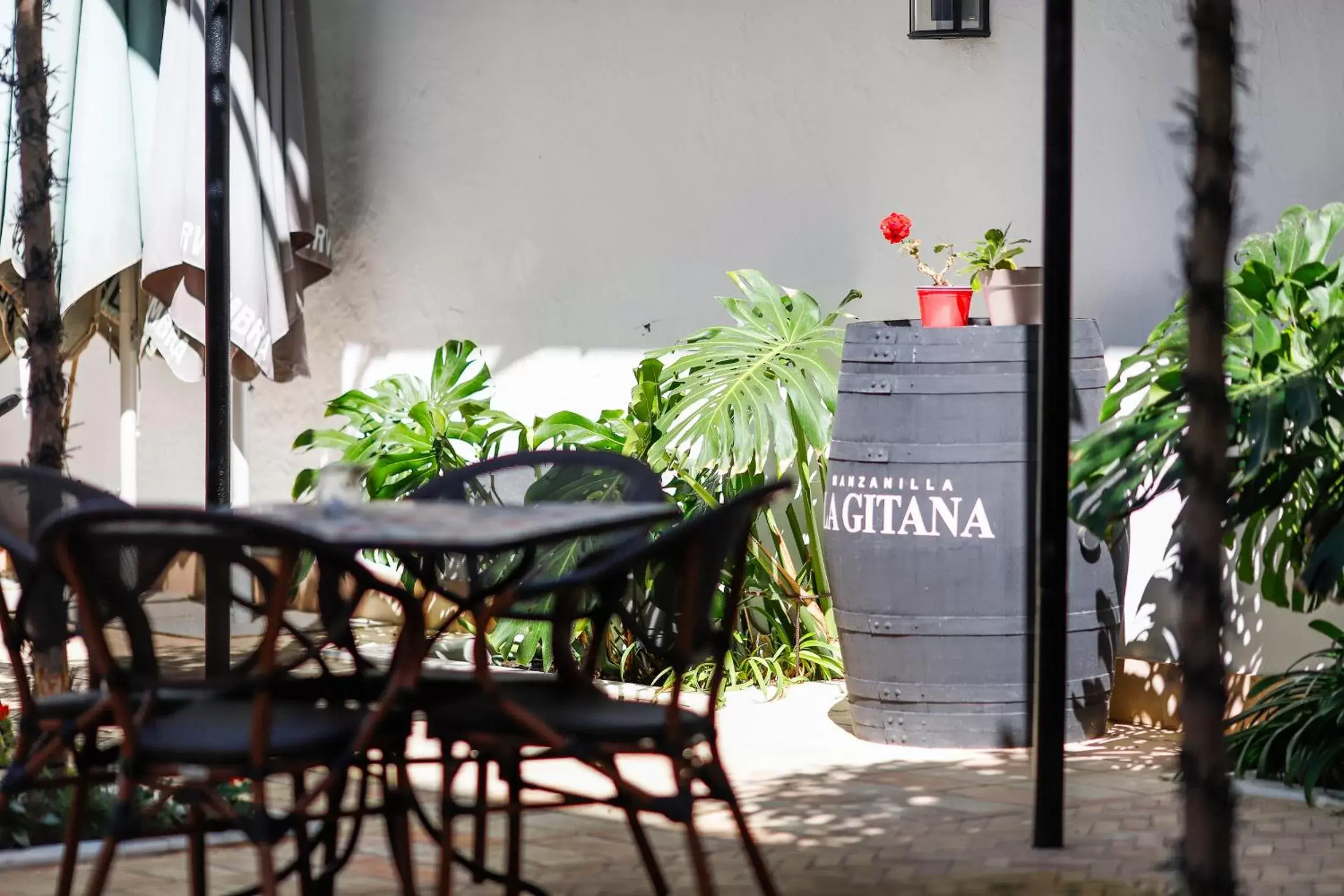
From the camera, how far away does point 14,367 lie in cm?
815

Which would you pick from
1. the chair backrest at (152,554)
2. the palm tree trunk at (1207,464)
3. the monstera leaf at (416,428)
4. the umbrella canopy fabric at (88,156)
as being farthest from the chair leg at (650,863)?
the umbrella canopy fabric at (88,156)

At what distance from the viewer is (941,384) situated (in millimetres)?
4371

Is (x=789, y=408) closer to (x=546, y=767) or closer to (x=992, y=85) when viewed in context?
(x=992, y=85)

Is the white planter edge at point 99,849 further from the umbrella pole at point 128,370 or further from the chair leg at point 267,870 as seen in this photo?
the umbrella pole at point 128,370

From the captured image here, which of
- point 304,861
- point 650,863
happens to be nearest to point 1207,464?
point 650,863

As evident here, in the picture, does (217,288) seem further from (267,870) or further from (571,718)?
(267,870)

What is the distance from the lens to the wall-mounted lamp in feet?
16.5

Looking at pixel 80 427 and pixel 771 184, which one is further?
pixel 80 427

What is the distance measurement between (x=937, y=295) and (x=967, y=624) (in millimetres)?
865

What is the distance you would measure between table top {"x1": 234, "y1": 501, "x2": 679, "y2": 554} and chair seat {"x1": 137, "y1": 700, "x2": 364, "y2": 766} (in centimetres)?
27

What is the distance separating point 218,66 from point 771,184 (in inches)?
83.1

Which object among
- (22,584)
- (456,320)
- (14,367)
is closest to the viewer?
(22,584)

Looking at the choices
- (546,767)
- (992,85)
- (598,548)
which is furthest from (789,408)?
(598,548)

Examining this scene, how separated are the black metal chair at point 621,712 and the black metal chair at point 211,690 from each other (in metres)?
0.13
